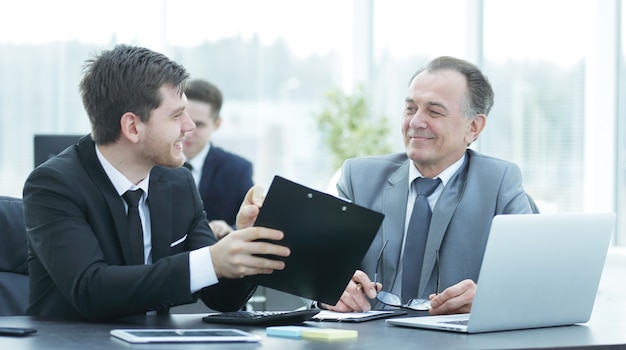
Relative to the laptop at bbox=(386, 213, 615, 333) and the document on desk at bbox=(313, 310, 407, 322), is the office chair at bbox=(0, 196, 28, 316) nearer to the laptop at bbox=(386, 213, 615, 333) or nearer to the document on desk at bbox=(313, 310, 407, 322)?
the document on desk at bbox=(313, 310, 407, 322)

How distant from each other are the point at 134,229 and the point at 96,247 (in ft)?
0.55

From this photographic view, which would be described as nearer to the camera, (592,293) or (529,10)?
(592,293)

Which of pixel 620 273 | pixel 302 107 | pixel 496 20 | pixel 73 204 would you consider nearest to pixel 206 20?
pixel 302 107

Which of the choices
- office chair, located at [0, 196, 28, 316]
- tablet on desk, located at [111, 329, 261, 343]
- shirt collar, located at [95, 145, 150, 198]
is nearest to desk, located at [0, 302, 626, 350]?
tablet on desk, located at [111, 329, 261, 343]

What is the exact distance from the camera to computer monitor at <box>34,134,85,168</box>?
14.3ft

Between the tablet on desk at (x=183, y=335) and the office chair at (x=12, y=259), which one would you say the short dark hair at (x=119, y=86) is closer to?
the office chair at (x=12, y=259)

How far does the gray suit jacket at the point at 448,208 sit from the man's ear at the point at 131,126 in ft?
2.94

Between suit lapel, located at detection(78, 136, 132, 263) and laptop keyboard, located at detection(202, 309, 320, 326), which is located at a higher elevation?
suit lapel, located at detection(78, 136, 132, 263)

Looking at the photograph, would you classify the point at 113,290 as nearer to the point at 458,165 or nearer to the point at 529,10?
the point at 458,165

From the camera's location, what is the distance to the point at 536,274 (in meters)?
2.21

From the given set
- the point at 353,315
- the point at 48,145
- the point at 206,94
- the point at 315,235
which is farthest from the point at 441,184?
the point at 206,94

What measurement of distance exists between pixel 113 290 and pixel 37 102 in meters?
5.19

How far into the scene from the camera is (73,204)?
7.63 feet

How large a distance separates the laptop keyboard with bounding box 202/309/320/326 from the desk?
31mm
